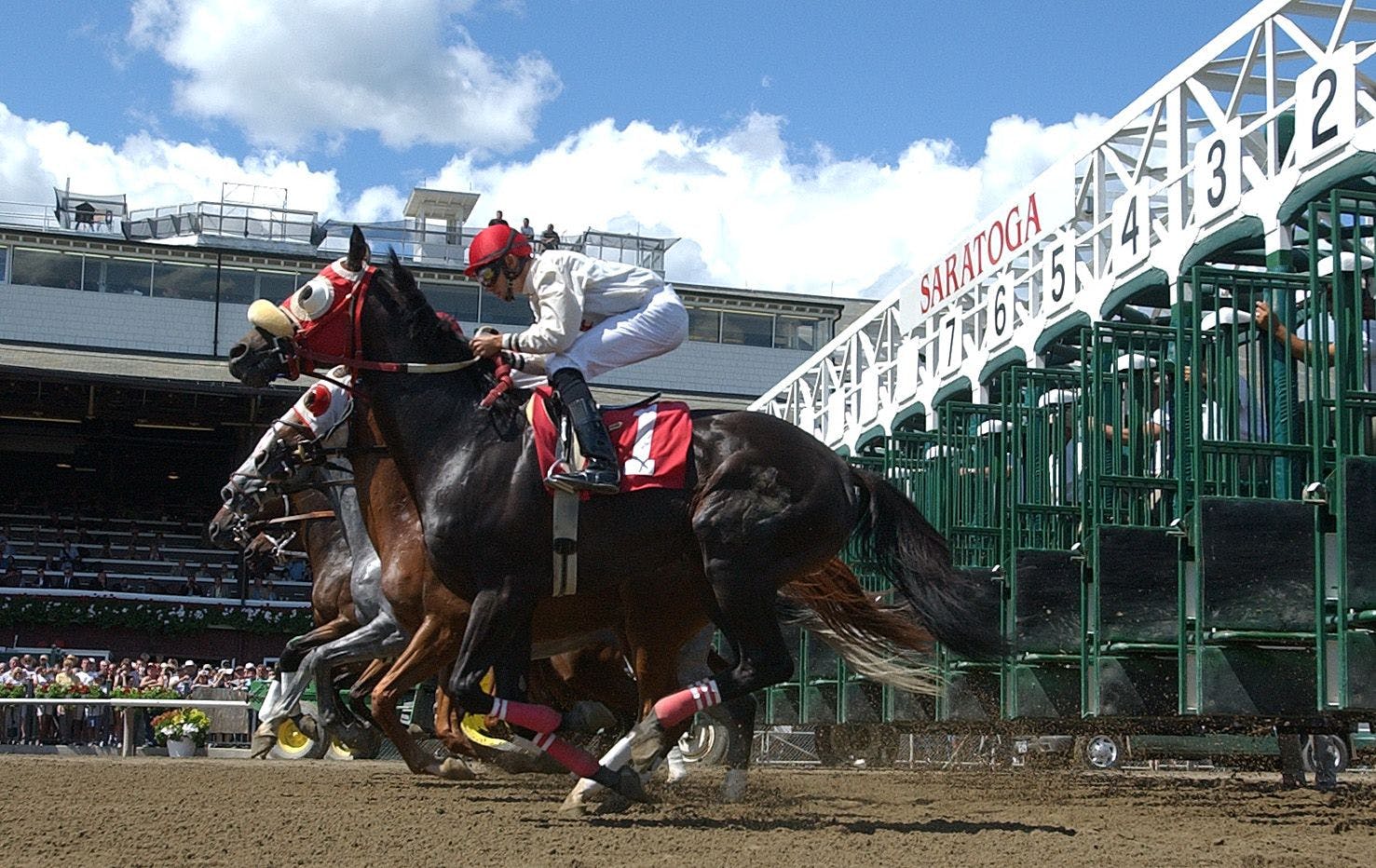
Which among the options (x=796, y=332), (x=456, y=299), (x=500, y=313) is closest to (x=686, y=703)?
(x=500, y=313)

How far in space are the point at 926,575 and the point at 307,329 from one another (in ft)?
8.65

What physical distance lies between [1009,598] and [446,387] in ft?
12.5

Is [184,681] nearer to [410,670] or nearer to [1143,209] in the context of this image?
[410,670]

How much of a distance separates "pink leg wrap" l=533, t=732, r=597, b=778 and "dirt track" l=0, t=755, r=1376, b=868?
0.58 feet

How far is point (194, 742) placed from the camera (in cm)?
1477

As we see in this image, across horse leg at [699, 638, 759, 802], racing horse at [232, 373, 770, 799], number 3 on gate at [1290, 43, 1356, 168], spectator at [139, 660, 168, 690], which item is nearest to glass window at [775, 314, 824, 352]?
spectator at [139, 660, 168, 690]

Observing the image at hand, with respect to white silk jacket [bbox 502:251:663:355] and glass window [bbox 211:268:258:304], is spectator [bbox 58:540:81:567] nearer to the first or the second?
glass window [bbox 211:268:258:304]

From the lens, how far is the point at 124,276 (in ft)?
108

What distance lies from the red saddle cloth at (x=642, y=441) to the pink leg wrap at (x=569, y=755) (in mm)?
958

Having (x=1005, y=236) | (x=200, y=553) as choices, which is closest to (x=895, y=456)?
(x=1005, y=236)

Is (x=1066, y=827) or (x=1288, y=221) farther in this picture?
(x=1288, y=221)

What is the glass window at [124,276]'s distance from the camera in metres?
33.0

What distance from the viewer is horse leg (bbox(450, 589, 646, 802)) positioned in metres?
5.65

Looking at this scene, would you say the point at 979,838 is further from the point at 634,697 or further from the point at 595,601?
the point at 634,697
